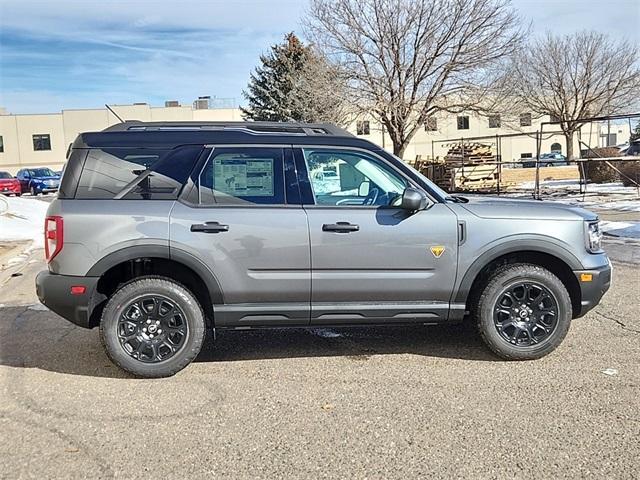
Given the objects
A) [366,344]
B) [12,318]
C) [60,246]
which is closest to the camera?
[60,246]

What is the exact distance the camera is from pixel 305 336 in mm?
5688

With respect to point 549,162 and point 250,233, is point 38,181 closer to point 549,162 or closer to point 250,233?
Result: point 549,162

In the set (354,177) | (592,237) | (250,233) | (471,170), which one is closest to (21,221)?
(250,233)

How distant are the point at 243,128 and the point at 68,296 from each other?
1.90 metres

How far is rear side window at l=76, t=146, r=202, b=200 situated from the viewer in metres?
4.57

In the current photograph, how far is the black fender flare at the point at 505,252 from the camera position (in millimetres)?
4695

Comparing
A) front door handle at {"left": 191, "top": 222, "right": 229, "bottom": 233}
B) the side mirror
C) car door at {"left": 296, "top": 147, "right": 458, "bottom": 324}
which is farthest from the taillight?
the side mirror

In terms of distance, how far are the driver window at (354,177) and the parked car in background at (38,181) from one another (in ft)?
107

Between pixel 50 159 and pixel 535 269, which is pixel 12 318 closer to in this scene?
pixel 535 269

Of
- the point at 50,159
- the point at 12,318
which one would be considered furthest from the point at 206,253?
the point at 50,159

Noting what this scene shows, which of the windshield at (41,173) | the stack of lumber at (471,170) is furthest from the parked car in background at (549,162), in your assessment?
the windshield at (41,173)

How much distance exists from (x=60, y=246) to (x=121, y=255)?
1.48 ft

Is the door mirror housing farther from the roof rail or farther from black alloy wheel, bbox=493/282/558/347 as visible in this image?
black alloy wheel, bbox=493/282/558/347

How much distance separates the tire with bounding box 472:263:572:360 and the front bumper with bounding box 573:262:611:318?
0.16 meters
